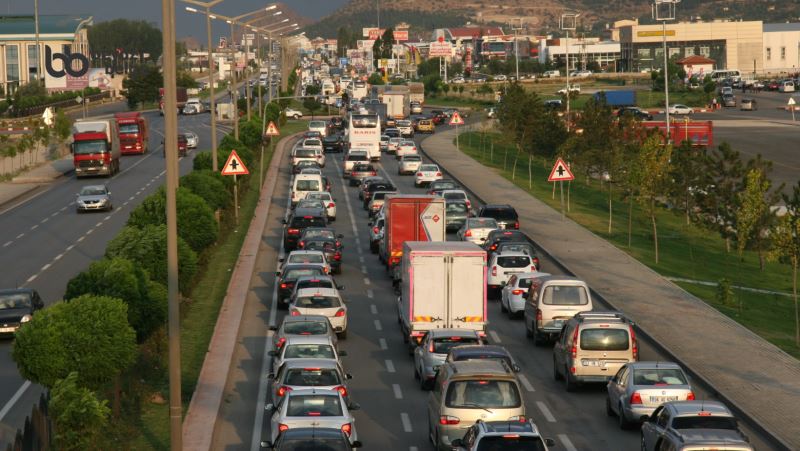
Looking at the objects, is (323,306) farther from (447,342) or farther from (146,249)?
(447,342)

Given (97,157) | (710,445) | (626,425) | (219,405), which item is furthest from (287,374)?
(97,157)

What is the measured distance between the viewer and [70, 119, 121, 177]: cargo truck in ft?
260

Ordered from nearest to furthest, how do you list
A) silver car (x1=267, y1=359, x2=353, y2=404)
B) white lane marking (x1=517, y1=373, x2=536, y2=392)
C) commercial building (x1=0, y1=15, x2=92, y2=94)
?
silver car (x1=267, y1=359, x2=353, y2=404), white lane marking (x1=517, y1=373, x2=536, y2=392), commercial building (x1=0, y1=15, x2=92, y2=94)

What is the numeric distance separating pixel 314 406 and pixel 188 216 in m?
22.7

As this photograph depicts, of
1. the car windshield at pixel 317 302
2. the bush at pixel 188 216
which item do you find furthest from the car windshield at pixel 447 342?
the bush at pixel 188 216

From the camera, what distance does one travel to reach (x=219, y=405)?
26.0 metres

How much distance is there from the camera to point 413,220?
142 ft

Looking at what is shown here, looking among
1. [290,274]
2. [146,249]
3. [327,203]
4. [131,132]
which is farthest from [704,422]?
[131,132]

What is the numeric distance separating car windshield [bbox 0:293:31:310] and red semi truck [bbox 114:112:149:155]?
5824 cm

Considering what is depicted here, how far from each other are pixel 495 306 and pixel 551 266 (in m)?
5.55

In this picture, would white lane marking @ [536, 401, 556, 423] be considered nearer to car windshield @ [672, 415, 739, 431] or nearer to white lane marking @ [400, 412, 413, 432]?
white lane marking @ [400, 412, 413, 432]

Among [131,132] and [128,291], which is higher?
[131,132]

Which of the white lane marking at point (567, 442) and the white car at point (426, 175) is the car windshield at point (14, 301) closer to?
the white lane marking at point (567, 442)

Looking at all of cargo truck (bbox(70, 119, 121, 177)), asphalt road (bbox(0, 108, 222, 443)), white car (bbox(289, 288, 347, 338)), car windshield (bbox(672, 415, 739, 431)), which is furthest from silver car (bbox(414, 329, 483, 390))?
cargo truck (bbox(70, 119, 121, 177))
